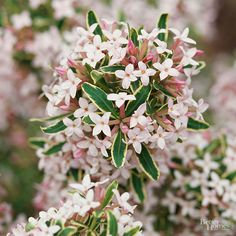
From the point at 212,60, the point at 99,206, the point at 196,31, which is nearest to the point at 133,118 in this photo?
the point at 99,206

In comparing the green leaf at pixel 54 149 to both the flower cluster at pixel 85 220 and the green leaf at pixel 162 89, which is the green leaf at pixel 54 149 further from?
the green leaf at pixel 162 89

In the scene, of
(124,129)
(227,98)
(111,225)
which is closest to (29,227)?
(111,225)

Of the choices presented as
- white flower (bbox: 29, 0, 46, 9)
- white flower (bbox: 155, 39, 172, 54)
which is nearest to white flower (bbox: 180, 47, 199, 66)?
white flower (bbox: 155, 39, 172, 54)

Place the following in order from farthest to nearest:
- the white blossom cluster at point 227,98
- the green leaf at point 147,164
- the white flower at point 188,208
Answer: the white blossom cluster at point 227,98 < the white flower at point 188,208 < the green leaf at point 147,164

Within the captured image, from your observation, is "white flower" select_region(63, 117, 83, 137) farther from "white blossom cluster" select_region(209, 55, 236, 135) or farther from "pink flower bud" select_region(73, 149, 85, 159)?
"white blossom cluster" select_region(209, 55, 236, 135)

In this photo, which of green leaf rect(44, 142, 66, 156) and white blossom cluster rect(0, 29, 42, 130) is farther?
white blossom cluster rect(0, 29, 42, 130)

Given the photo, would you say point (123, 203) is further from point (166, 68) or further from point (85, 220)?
point (166, 68)

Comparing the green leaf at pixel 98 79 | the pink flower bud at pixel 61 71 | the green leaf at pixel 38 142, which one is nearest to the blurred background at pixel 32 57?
the green leaf at pixel 38 142

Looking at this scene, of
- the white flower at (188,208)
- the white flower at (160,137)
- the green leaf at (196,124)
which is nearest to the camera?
the white flower at (160,137)
